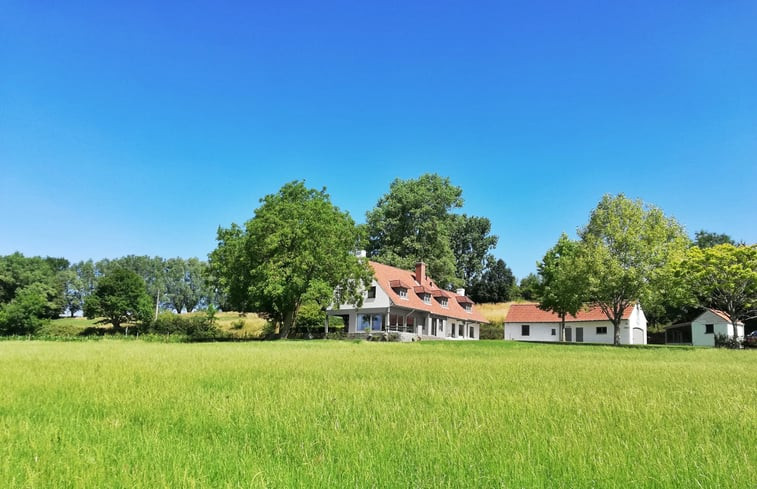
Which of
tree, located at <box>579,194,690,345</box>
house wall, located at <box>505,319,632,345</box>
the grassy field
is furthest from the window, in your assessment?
the grassy field

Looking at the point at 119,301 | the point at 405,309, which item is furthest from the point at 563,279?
the point at 119,301

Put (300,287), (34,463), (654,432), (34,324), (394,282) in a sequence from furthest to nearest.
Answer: (34,324) → (394,282) → (300,287) → (654,432) → (34,463)

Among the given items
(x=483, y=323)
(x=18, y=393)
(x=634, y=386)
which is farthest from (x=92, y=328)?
(x=634, y=386)

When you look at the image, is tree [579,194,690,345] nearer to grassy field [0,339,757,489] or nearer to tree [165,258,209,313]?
grassy field [0,339,757,489]

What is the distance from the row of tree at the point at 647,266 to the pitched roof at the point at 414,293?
49.0ft

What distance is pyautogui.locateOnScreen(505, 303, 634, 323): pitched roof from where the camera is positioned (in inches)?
2381

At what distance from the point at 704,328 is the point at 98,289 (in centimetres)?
7355

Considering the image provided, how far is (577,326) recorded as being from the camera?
61.9 meters

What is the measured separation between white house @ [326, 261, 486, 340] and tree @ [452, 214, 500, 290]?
1906 cm

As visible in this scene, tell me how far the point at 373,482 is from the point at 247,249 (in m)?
34.6

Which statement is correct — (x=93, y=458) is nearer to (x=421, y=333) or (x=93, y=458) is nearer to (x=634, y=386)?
(x=634, y=386)

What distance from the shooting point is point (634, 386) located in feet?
29.2

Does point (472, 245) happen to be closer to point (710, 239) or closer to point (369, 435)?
point (710, 239)

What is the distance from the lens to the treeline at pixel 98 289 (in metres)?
63.4
